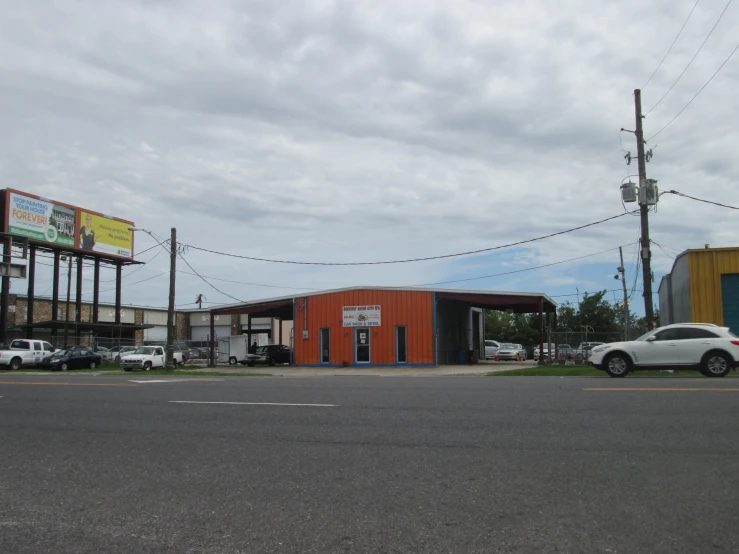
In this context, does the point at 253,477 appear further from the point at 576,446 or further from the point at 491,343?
the point at 491,343

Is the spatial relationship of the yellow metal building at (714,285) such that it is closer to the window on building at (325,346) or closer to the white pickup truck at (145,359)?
the window on building at (325,346)

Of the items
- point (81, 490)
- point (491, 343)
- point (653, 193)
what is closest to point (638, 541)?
point (81, 490)

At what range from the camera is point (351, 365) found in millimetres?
34844

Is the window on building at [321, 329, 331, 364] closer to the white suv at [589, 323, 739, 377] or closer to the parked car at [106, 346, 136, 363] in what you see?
the white suv at [589, 323, 739, 377]

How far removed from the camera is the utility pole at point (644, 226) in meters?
23.2

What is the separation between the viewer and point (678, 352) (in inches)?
695

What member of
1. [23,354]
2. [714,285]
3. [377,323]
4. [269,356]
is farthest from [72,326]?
[714,285]

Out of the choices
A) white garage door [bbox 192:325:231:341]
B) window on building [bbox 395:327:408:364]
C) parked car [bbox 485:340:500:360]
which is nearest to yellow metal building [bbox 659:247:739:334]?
window on building [bbox 395:327:408:364]

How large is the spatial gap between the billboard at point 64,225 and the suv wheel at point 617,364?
46.0 meters

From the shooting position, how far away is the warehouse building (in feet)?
111

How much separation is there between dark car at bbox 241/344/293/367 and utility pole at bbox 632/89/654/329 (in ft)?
75.9

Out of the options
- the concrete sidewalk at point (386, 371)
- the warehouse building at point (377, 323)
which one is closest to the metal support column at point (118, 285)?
the warehouse building at point (377, 323)

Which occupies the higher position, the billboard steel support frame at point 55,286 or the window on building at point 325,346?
the billboard steel support frame at point 55,286

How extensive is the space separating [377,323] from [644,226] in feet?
50.1
